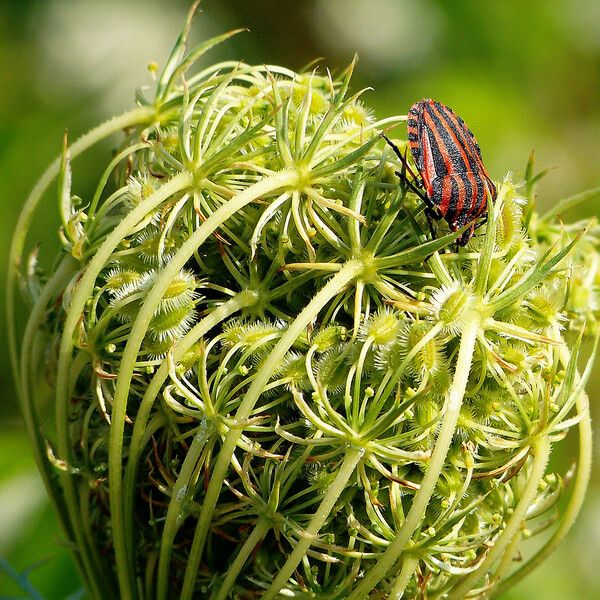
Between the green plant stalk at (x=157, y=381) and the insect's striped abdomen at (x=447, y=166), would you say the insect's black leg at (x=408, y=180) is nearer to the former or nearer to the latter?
the insect's striped abdomen at (x=447, y=166)

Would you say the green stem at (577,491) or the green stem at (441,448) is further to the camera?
the green stem at (577,491)

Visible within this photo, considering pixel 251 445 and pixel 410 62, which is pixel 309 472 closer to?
pixel 251 445

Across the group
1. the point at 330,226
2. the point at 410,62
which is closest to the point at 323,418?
the point at 330,226

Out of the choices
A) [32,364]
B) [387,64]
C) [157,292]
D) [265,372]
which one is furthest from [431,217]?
[387,64]

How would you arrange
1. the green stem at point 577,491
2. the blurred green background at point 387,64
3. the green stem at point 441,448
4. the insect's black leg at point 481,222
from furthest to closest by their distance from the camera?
the blurred green background at point 387,64
the green stem at point 577,491
the insect's black leg at point 481,222
the green stem at point 441,448

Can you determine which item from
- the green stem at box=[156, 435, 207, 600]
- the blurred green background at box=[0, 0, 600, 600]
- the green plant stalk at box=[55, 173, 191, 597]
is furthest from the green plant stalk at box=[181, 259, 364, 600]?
the blurred green background at box=[0, 0, 600, 600]

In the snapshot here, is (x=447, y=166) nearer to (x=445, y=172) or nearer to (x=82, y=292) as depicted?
(x=445, y=172)

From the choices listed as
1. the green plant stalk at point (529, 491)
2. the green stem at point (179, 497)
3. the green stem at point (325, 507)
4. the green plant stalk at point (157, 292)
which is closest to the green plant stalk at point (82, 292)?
the green plant stalk at point (157, 292)
